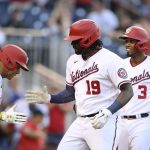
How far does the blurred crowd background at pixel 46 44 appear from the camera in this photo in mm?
12766

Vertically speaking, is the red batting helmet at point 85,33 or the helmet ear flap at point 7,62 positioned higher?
the red batting helmet at point 85,33

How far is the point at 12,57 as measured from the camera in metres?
8.13

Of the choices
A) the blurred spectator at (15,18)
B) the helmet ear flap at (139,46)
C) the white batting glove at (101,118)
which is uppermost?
the blurred spectator at (15,18)

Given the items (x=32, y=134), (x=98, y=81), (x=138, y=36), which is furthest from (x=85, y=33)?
(x=32, y=134)

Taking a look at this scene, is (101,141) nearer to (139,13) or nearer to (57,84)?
(57,84)

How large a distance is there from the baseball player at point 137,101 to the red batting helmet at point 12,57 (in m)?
1.35

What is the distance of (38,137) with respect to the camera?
12.4 metres

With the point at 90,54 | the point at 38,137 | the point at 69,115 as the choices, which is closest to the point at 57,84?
the point at 69,115

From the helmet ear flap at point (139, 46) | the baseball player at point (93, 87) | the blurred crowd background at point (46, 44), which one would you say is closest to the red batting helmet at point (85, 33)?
the baseball player at point (93, 87)

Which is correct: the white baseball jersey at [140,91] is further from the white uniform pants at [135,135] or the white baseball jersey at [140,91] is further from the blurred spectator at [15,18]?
the blurred spectator at [15,18]

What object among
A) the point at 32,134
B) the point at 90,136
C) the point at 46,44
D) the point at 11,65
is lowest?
the point at 90,136

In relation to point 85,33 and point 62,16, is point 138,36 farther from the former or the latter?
point 62,16

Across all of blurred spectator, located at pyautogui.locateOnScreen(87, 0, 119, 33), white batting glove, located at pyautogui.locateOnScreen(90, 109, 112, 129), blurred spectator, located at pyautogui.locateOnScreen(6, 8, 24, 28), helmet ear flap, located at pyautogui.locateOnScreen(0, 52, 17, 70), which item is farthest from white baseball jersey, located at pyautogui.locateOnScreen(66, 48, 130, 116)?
blurred spectator, located at pyautogui.locateOnScreen(87, 0, 119, 33)

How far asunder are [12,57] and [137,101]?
165 centimetres
